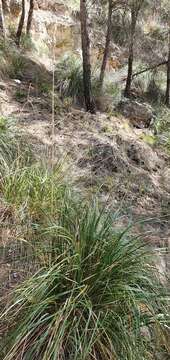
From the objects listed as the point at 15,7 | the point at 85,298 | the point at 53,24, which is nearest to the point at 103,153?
the point at 85,298

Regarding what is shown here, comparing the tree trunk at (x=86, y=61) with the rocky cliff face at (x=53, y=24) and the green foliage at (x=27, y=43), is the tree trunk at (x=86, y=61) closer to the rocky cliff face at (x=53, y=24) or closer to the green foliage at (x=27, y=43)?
the green foliage at (x=27, y=43)

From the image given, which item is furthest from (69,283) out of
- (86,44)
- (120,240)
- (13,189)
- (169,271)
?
(86,44)

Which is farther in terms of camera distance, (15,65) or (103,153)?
(15,65)

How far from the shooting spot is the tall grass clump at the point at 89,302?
87.3 inches

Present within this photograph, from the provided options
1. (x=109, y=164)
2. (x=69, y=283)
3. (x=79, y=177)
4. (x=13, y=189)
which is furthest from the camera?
(x=109, y=164)

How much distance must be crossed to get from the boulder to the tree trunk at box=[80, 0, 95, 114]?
4.00 feet

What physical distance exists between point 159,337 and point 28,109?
14.4ft

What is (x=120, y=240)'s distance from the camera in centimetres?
258

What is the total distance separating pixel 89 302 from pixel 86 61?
18.2 ft

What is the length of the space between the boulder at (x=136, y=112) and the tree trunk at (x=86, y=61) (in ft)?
4.00

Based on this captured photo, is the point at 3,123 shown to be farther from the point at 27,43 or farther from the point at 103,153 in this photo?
the point at 27,43

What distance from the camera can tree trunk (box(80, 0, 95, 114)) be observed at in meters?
6.98

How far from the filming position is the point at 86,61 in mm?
7258

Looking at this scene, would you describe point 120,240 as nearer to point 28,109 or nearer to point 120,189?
point 120,189
